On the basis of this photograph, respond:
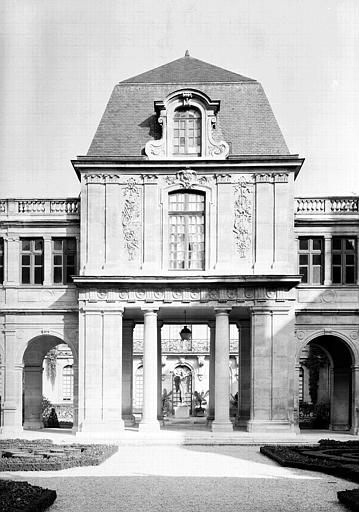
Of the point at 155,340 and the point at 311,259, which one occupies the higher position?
the point at 311,259

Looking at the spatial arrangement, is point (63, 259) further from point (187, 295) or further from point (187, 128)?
point (187, 128)

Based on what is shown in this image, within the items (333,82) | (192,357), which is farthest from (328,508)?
(192,357)

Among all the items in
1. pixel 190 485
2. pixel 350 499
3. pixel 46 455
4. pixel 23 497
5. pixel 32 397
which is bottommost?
pixel 32 397

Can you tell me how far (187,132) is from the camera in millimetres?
38031

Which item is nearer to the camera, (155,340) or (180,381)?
(155,340)

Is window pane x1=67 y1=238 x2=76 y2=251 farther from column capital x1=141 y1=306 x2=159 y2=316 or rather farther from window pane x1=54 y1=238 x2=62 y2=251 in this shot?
column capital x1=141 y1=306 x2=159 y2=316

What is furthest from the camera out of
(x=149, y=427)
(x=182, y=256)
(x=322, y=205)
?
(x=322, y=205)

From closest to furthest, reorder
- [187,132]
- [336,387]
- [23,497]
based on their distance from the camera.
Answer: [23,497] → [187,132] → [336,387]

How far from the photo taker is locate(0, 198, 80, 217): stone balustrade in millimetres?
39344

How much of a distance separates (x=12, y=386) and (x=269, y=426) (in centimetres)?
1145

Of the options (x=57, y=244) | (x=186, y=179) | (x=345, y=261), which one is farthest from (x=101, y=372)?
(x=345, y=261)

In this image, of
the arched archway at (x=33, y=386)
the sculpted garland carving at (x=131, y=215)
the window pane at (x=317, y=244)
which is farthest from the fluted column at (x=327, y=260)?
the arched archway at (x=33, y=386)

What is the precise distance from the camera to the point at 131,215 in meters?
37.6

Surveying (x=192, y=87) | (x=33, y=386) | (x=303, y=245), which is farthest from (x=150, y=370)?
(x=192, y=87)
